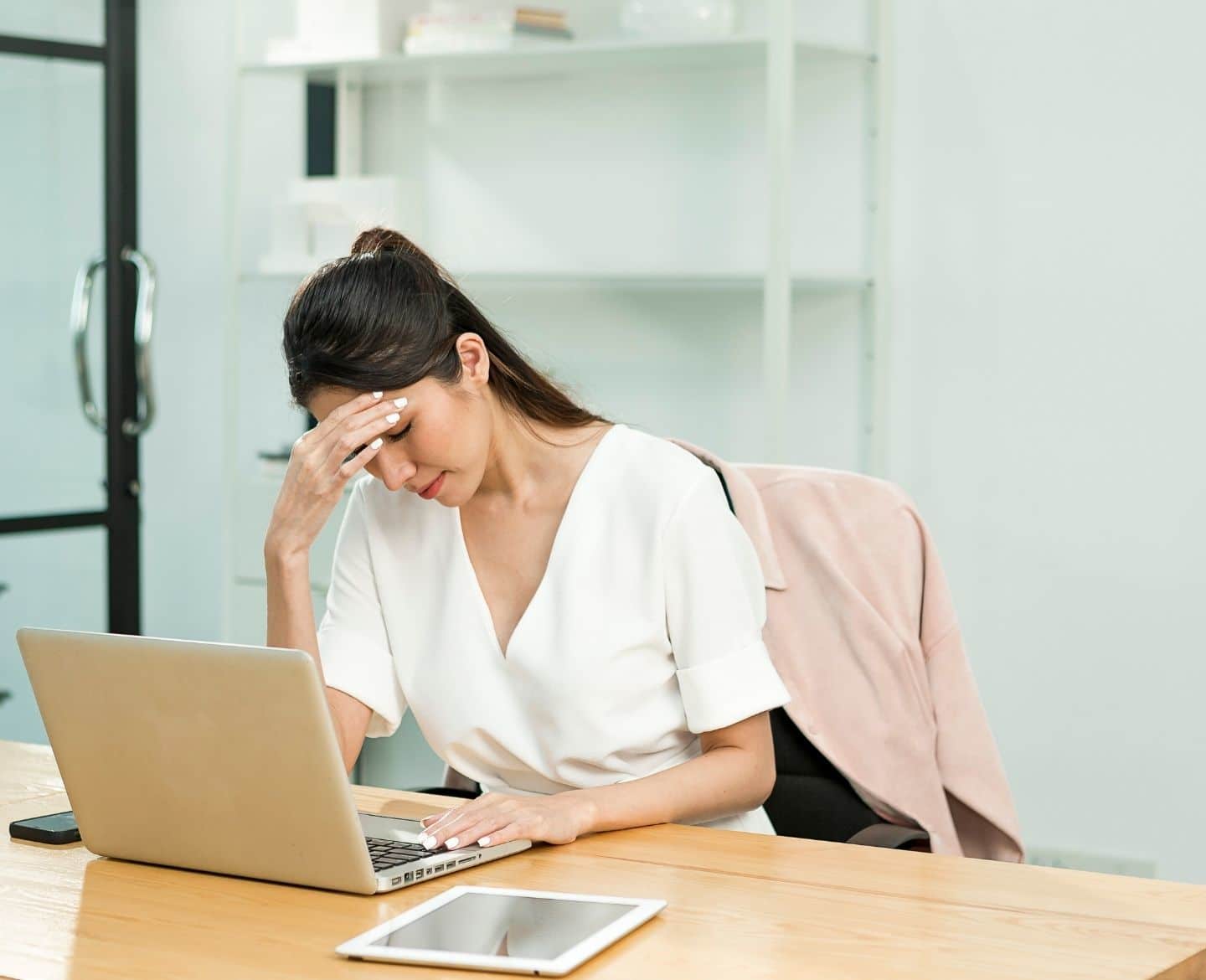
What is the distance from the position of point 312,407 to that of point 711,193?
1.90 meters

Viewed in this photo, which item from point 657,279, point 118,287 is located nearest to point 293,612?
point 657,279

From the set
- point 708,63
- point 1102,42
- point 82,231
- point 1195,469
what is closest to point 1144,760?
point 1195,469

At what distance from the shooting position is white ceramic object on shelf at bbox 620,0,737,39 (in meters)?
3.21

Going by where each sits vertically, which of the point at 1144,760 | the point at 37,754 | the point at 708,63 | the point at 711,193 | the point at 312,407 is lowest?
the point at 1144,760

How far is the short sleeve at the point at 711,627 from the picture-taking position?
1.68 metres

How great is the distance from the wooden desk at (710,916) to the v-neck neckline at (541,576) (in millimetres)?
302

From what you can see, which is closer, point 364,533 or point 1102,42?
point 364,533

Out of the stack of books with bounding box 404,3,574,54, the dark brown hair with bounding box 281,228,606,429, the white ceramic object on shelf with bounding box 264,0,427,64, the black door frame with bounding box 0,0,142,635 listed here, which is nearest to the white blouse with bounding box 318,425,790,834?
the dark brown hair with bounding box 281,228,606,429

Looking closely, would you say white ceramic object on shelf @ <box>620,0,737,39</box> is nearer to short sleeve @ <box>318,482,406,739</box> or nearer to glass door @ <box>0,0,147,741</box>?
glass door @ <box>0,0,147,741</box>

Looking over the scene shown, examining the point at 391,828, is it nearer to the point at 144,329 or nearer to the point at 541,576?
the point at 541,576

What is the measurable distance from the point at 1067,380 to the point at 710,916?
2072 millimetres

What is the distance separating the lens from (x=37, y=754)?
1910 mm

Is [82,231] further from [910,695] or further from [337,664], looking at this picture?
[910,695]

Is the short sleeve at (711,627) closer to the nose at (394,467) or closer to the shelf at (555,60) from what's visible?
the nose at (394,467)
